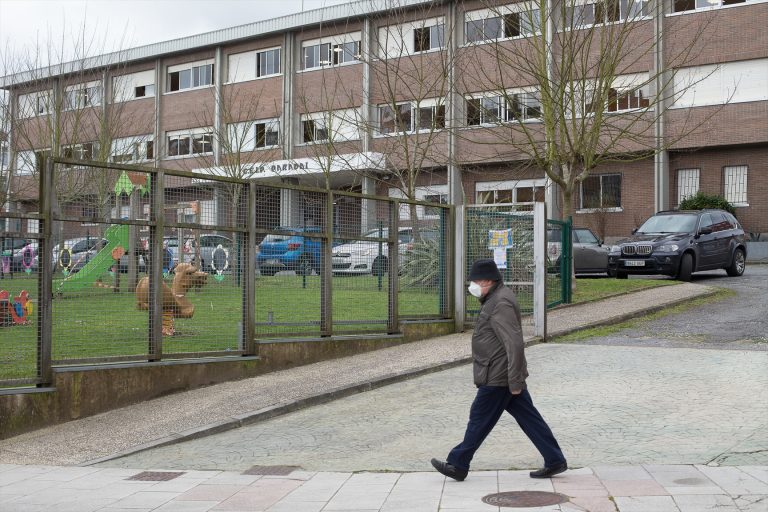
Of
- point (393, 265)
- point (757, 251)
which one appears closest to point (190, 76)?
point (757, 251)

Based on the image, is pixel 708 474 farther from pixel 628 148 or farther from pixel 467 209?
pixel 628 148

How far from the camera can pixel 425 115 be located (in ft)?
110

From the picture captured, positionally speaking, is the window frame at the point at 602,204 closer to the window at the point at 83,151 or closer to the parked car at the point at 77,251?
the window at the point at 83,151

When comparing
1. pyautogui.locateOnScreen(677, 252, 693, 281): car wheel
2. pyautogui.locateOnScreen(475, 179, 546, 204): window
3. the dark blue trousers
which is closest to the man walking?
the dark blue trousers

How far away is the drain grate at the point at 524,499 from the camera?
17.9 feet

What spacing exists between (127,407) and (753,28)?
26.9 m

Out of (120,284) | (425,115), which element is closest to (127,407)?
(120,284)

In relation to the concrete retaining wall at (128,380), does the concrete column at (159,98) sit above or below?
above

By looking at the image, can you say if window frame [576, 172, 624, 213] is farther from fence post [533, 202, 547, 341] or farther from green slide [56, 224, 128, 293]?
green slide [56, 224, 128, 293]

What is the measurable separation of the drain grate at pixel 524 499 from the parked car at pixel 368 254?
6.51 metres

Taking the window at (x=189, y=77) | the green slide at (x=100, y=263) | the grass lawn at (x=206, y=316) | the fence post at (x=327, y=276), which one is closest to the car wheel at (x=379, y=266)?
the grass lawn at (x=206, y=316)

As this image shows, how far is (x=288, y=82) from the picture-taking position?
127 feet

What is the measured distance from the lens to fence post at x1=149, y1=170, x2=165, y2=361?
9.80 metres

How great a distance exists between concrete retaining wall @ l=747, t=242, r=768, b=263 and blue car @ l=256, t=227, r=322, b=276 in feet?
69.1
